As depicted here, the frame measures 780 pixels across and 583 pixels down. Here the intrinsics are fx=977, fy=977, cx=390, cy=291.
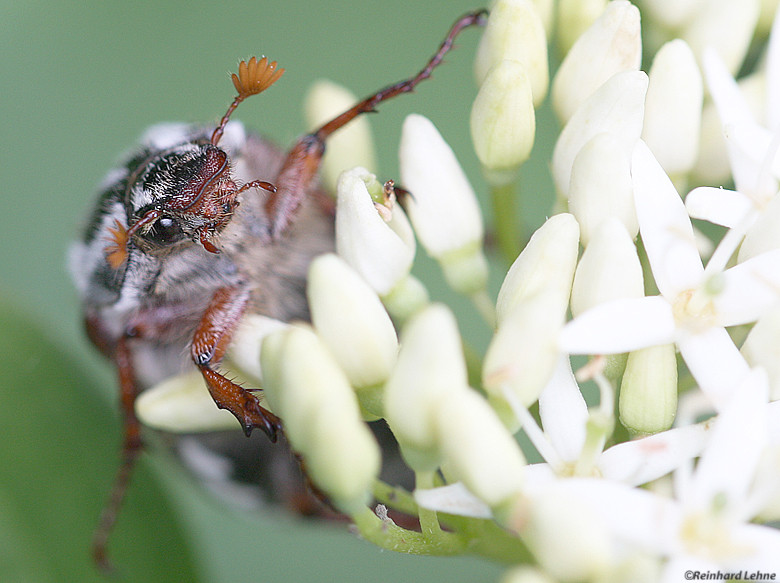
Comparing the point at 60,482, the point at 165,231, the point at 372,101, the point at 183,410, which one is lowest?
the point at 60,482

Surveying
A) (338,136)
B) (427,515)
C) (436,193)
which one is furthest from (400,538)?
(338,136)

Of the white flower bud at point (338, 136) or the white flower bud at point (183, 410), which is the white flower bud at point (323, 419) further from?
the white flower bud at point (338, 136)

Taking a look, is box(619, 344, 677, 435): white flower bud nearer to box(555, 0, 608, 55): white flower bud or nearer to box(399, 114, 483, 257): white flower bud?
box(399, 114, 483, 257): white flower bud

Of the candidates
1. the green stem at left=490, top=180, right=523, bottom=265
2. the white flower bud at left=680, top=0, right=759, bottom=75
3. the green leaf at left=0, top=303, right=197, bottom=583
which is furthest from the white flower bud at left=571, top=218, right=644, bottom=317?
the green leaf at left=0, top=303, right=197, bottom=583

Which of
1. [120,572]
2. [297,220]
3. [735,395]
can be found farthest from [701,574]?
[120,572]

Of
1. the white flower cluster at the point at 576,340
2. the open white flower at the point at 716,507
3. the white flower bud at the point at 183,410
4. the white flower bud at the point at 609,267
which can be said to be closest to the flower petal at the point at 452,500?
the white flower cluster at the point at 576,340

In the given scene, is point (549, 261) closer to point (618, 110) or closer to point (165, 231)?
point (618, 110)
